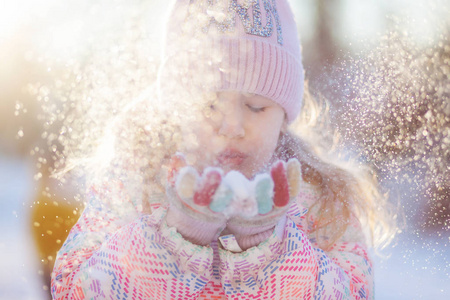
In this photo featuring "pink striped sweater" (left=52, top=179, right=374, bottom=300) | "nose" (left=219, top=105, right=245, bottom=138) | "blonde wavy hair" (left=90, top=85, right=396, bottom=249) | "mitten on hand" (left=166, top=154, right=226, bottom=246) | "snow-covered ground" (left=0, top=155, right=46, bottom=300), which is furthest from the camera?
"snow-covered ground" (left=0, top=155, right=46, bottom=300)

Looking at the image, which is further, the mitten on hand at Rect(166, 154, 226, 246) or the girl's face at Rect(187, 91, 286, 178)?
the girl's face at Rect(187, 91, 286, 178)

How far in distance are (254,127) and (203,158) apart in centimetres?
12

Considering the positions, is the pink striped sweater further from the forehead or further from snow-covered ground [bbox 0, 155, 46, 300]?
snow-covered ground [bbox 0, 155, 46, 300]

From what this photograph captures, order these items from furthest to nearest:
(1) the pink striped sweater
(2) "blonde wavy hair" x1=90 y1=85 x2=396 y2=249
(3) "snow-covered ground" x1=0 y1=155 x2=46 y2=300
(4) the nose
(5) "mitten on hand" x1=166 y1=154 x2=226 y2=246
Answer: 1. (3) "snow-covered ground" x1=0 y1=155 x2=46 y2=300
2. (2) "blonde wavy hair" x1=90 y1=85 x2=396 y2=249
3. (4) the nose
4. (1) the pink striped sweater
5. (5) "mitten on hand" x1=166 y1=154 x2=226 y2=246

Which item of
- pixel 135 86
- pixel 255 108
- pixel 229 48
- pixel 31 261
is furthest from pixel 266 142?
pixel 31 261

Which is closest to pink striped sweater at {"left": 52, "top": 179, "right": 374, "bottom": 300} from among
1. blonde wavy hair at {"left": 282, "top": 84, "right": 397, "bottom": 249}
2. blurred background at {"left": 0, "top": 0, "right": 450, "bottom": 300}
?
blonde wavy hair at {"left": 282, "top": 84, "right": 397, "bottom": 249}

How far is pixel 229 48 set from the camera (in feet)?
2.79

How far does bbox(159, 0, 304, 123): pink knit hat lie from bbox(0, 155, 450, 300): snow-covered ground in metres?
1.13

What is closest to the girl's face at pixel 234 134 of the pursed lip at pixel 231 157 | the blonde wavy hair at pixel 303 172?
the pursed lip at pixel 231 157

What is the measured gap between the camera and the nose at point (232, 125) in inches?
30.6

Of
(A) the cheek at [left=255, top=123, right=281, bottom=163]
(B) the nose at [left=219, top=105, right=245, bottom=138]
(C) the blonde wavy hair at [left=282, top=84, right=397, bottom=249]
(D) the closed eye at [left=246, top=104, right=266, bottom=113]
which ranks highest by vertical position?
(B) the nose at [left=219, top=105, right=245, bottom=138]

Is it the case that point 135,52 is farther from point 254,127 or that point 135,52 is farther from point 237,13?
point 254,127

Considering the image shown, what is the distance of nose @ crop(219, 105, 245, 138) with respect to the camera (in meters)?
0.78

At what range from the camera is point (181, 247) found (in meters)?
0.64
